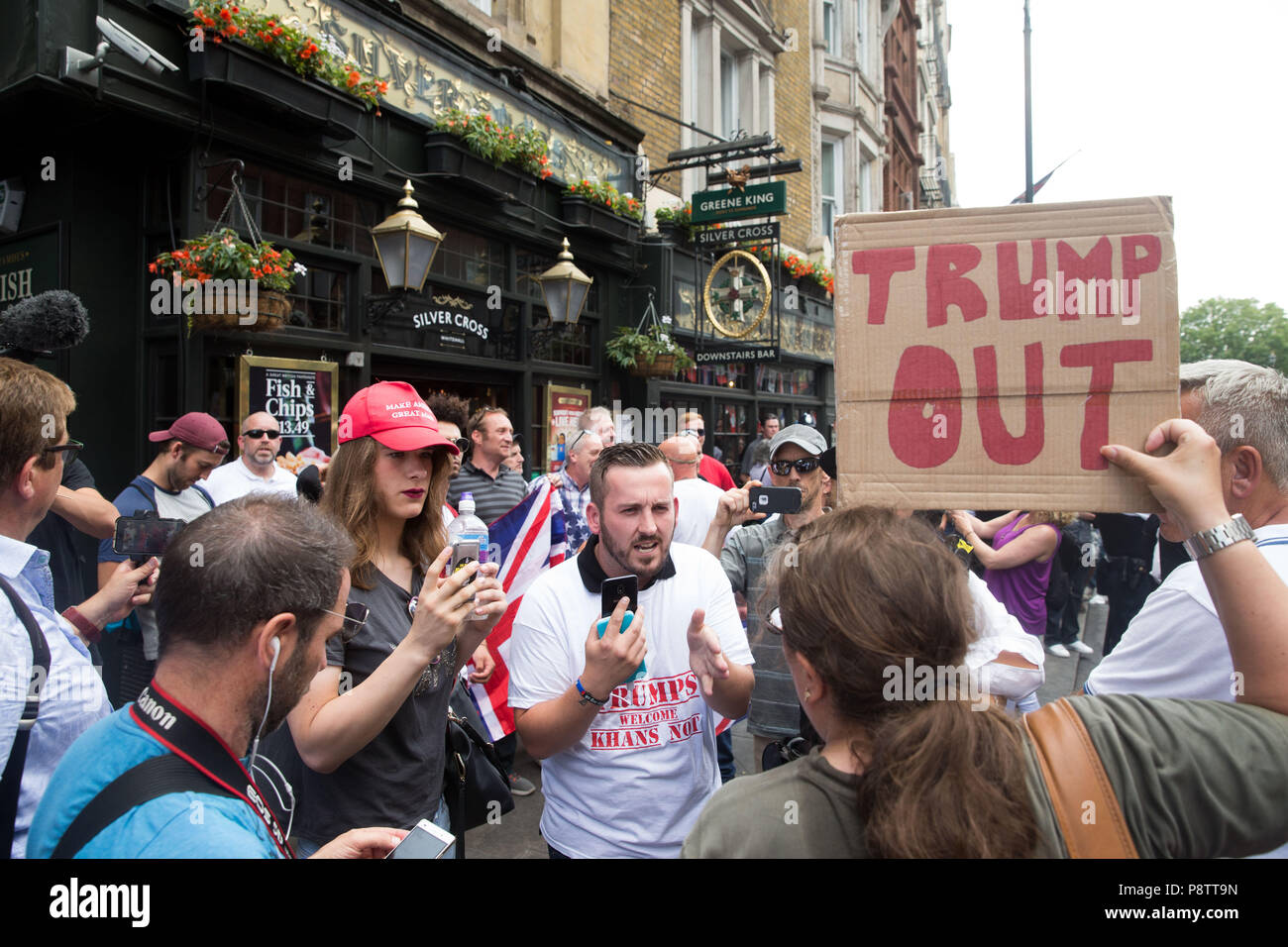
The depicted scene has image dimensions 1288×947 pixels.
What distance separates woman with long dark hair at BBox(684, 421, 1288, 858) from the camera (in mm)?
Answer: 1130

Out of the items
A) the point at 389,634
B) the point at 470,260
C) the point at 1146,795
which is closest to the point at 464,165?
the point at 470,260

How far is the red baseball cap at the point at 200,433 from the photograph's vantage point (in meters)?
4.14

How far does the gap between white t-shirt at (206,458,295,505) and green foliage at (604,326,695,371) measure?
5.13 meters

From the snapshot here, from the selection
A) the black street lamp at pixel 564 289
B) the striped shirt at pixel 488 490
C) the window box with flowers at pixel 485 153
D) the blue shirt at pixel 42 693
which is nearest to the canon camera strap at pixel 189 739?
the blue shirt at pixel 42 693

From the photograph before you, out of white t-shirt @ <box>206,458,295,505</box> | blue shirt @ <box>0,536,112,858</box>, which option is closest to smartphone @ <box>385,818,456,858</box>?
blue shirt @ <box>0,536,112,858</box>

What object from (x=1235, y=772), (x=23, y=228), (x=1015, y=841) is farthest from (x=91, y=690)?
(x=23, y=228)

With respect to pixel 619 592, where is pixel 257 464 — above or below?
above

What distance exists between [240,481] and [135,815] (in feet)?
14.2

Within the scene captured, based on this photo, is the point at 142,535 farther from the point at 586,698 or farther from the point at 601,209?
the point at 601,209

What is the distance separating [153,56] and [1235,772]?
6702mm

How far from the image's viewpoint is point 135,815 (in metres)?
1.17

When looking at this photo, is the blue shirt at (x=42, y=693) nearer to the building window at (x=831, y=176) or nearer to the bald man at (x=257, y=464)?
the bald man at (x=257, y=464)

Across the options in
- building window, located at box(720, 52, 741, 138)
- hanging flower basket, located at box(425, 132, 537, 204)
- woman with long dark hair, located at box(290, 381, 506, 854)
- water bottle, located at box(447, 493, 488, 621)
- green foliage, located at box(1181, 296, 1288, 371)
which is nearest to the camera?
woman with long dark hair, located at box(290, 381, 506, 854)

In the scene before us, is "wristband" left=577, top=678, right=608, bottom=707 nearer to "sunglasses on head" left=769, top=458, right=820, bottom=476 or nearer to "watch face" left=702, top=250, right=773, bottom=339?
"sunglasses on head" left=769, top=458, right=820, bottom=476
